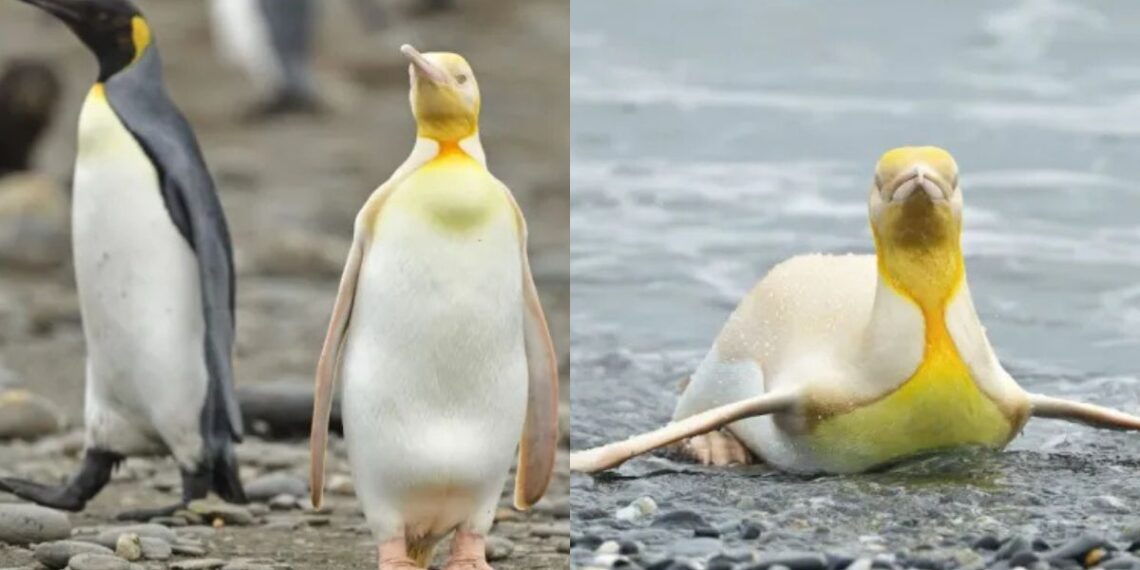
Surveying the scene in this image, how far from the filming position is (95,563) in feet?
13.4

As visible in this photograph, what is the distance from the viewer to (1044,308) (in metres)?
6.33

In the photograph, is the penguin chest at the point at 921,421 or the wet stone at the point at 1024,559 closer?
the wet stone at the point at 1024,559

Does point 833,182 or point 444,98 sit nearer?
point 444,98

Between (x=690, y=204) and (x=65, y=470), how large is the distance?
2.85m

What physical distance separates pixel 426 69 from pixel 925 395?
137cm

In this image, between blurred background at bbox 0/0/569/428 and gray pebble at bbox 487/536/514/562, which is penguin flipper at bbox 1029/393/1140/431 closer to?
gray pebble at bbox 487/536/514/562

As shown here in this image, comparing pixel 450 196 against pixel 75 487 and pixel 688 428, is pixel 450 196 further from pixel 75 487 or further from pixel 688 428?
pixel 75 487

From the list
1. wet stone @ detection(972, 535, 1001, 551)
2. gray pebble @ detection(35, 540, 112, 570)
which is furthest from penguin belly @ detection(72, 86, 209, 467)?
wet stone @ detection(972, 535, 1001, 551)

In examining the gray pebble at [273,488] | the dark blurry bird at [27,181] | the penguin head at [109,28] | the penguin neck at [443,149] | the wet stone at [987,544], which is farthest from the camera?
the dark blurry bird at [27,181]

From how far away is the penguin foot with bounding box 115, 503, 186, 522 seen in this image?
4723 millimetres

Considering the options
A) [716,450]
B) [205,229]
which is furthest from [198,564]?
[716,450]

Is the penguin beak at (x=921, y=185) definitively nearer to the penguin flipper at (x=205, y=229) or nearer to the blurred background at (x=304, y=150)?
the penguin flipper at (x=205, y=229)

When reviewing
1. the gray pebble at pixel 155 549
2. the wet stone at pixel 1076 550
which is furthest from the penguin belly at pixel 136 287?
the wet stone at pixel 1076 550

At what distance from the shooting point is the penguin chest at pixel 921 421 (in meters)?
4.49
